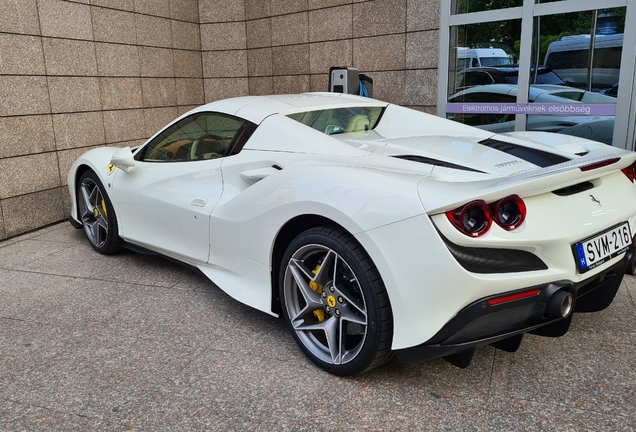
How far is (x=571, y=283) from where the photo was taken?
2.47 m

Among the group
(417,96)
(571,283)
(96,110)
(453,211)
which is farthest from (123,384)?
(417,96)

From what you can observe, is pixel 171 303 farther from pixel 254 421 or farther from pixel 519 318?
pixel 519 318

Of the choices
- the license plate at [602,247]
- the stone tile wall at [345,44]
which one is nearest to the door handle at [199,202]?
the license plate at [602,247]

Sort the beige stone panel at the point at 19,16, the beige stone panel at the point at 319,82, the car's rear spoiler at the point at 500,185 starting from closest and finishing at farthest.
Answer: the car's rear spoiler at the point at 500,185 < the beige stone panel at the point at 19,16 < the beige stone panel at the point at 319,82

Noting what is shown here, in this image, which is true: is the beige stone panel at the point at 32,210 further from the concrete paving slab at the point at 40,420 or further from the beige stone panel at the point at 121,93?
the concrete paving slab at the point at 40,420

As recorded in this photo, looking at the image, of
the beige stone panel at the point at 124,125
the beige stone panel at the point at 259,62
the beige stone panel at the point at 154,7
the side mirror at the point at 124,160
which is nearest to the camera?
the side mirror at the point at 124,160

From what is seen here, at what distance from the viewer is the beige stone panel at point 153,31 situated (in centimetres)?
787

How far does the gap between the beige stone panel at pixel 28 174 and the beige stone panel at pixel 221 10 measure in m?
3.84

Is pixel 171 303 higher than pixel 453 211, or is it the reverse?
pixel 453 211

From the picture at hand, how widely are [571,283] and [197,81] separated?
7811 mm

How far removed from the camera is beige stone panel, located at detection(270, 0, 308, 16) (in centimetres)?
834

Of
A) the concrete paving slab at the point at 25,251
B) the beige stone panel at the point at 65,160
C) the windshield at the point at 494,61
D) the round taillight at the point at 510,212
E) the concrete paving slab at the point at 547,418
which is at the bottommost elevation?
the concrete paving slab at the point at 25,251

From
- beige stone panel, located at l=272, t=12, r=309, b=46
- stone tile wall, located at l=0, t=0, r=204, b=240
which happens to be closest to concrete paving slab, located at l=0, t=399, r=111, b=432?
stone tile wall, located at l=0, t=0, r=204, b=240

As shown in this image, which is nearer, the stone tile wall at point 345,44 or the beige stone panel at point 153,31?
the stone tile wall at point 345,44
